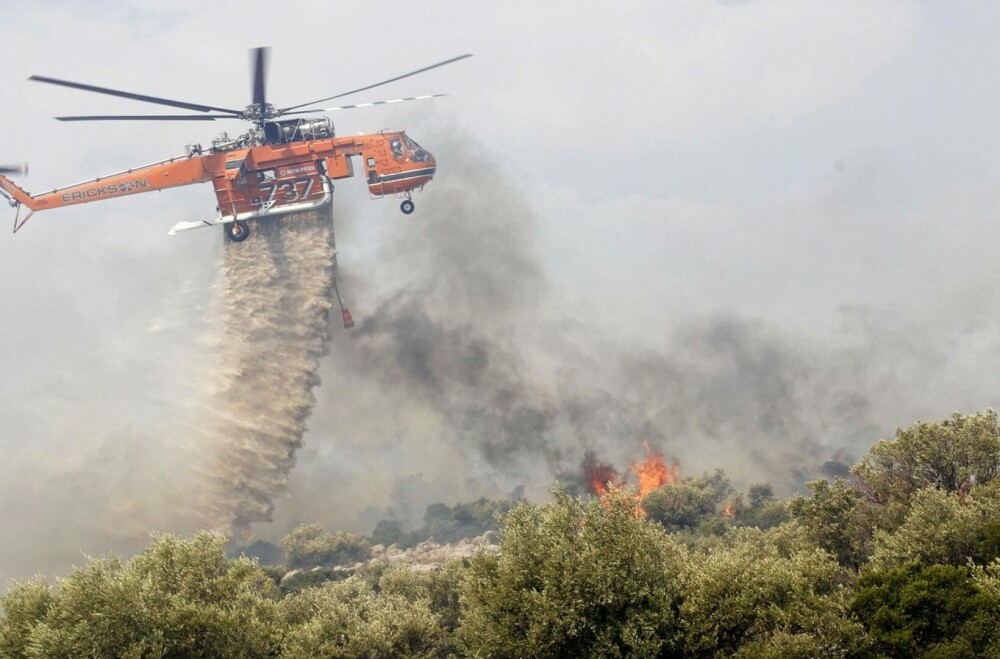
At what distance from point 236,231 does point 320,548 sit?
63.0m

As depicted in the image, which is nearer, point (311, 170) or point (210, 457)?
point (311, 170)

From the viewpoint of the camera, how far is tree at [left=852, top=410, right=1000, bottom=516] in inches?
1868

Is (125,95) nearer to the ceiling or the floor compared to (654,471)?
nearer to the ceiling

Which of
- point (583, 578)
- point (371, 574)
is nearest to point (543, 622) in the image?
point (583, 578)

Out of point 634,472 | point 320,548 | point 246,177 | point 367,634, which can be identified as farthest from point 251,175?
point 634,472

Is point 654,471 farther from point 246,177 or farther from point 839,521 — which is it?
point 839,521

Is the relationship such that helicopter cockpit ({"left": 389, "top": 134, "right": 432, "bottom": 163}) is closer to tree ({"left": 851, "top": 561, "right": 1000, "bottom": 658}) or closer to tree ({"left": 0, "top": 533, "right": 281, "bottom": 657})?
tree ({"left": 0, "top": 533, "right": 281, "bottom": 657})

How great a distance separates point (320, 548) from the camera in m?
122

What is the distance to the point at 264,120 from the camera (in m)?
68.2

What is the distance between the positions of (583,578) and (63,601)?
18311mm

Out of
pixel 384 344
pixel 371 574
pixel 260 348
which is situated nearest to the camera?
pixel 260 348

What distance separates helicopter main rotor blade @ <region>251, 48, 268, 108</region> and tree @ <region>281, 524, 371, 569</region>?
72.6 meters

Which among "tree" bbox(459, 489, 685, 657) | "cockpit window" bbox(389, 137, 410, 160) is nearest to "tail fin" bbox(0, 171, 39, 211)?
"cockpit window" bbox(389, 137, 410, 160)

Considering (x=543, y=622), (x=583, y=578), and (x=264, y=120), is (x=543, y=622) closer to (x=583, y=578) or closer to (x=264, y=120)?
(x=583, y=578)
